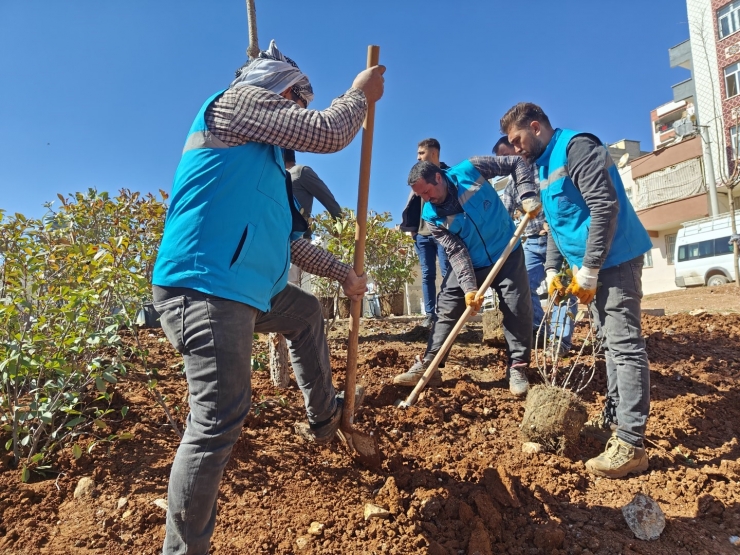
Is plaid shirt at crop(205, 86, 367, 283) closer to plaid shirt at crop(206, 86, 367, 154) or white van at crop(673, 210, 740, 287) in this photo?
plaid shirt at crop(206, 86, 367, 154)

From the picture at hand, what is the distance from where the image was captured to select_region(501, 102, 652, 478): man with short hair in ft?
8.10

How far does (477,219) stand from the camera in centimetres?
365

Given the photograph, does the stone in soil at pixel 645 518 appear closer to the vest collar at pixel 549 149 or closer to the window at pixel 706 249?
the vest collar at pixel 549 149

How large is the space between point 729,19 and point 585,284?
26514mm

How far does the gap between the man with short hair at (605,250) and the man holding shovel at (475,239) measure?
74cm

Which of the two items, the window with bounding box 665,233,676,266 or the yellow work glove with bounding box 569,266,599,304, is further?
the window with bounding box 665,233,676,266

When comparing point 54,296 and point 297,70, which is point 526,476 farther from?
point 54,296

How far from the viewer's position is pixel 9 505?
2.12 m

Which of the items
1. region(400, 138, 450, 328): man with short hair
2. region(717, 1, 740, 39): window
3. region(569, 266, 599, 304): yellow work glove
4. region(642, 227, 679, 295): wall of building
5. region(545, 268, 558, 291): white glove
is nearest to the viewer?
region(569, 266, 599, 304): yellow work glove

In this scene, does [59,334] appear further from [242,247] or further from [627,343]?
[627,343]

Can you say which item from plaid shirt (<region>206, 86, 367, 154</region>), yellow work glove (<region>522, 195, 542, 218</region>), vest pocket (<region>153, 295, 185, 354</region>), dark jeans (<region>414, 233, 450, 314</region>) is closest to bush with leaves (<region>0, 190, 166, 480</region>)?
vest pocket (<region>153, 295, 185, 354</region>)

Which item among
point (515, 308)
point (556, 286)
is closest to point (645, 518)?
point (556, 286)

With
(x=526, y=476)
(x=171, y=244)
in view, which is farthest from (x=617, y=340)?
(x=171, y=244)

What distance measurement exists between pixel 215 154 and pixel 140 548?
145 cm
